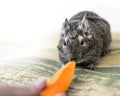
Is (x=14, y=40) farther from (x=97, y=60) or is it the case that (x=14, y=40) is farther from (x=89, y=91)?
(x=89, y=91)

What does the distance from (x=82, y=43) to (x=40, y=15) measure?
122 cm

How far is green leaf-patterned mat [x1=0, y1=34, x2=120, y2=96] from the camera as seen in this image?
1566 mm

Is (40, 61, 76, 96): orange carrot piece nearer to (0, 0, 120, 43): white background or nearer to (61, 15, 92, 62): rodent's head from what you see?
(61, 15, 92, 62): rodent's head

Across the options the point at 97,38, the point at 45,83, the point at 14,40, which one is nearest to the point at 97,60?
the point at 97,38

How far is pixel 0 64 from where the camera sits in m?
1.92

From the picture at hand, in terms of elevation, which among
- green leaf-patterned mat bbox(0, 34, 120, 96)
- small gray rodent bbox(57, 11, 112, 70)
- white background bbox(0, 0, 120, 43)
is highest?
white background bbox(0, 0, 120, 43)

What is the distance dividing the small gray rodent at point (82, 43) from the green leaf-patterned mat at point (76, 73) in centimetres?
5

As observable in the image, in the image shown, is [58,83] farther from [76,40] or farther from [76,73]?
[76,40]

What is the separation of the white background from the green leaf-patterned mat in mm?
873

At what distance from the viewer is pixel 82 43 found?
1.98 metres

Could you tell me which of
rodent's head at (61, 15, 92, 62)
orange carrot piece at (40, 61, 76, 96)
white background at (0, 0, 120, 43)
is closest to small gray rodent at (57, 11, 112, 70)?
rodent's head at (61, 15, 92, 62)

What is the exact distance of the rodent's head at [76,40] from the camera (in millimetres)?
1923

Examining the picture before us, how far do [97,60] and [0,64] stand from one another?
1.78 ft

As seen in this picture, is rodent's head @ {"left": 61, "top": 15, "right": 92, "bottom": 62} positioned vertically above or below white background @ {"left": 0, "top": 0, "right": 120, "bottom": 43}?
below
